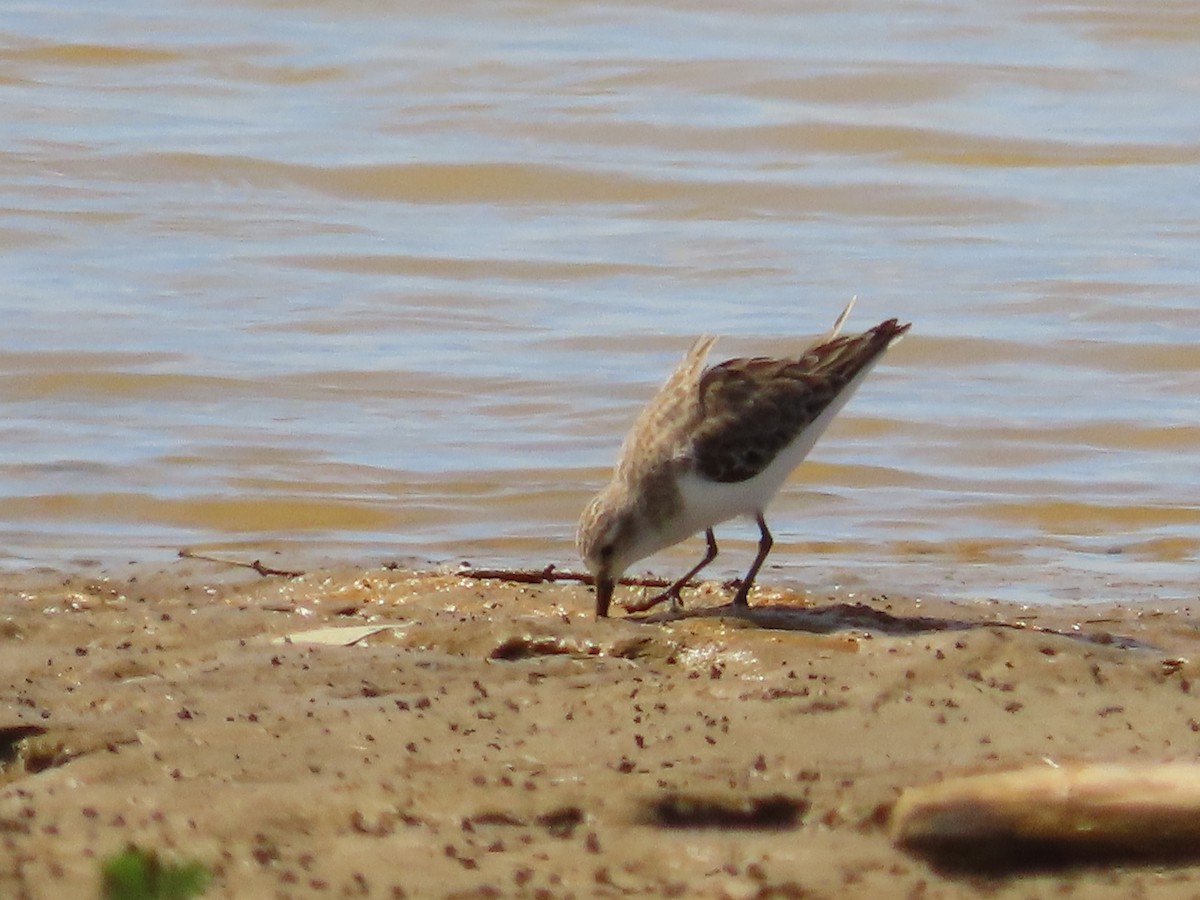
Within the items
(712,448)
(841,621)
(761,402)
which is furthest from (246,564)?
(841,621)

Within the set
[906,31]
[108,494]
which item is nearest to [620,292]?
[108,494]

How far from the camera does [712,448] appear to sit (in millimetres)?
6656

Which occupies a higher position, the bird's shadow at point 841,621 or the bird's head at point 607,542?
the bird's head at point 607,542

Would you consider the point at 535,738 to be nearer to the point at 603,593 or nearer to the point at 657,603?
the point at 603,593

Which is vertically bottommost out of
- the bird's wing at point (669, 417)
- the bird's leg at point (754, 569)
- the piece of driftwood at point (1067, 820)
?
the bird's leg at point (754, 569)

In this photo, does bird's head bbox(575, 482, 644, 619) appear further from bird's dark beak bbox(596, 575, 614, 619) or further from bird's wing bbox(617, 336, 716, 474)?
bird's wing bbox(617, 336, 716, 474)

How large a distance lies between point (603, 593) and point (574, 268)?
564 centimetres

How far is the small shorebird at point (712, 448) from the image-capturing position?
258 inches

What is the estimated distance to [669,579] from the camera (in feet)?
24.1

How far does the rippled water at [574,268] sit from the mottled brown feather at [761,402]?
2.29 ft

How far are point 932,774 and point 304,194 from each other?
972 centimetres

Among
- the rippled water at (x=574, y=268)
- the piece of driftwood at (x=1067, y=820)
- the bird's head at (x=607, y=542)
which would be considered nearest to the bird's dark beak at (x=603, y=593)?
the bird's head at (x=607, y=542)

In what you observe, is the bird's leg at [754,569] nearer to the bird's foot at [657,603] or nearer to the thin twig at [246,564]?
the bird's foot at [657,603]

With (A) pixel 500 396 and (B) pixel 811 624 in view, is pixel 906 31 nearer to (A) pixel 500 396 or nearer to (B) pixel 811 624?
(A) pixel 500 396
